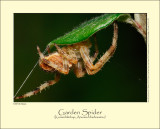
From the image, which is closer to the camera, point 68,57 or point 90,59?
point 68,57

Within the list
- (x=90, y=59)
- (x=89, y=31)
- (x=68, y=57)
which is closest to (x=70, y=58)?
(x=68, y=57)

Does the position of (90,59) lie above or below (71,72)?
above

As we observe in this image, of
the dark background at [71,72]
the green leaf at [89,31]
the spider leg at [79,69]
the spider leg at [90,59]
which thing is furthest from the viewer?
the dark background at [71,72]

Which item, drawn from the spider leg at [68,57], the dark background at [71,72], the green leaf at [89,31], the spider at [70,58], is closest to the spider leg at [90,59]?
the spider at [70,58]

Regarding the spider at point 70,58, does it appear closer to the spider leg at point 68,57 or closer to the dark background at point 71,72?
the spider leg at point 68,57

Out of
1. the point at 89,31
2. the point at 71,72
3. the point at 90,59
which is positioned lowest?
the point at 71,72

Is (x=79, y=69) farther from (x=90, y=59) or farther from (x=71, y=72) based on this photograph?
(x=71, y=72)

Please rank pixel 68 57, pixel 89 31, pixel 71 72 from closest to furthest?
pixel 89 31, pixel 68 57, pixel 71 72

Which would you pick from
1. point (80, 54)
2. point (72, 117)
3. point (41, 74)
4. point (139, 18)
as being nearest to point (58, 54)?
point (80, 54)

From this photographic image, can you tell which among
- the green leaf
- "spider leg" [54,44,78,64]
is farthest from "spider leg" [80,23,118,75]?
the green leaf
